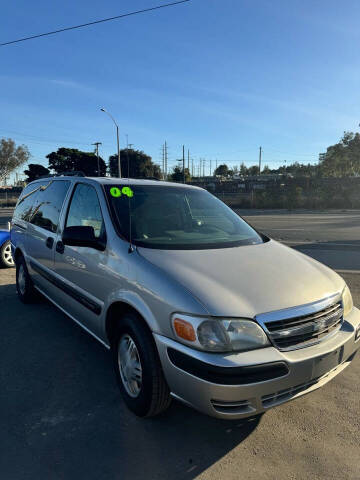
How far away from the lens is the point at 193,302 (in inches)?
82.0

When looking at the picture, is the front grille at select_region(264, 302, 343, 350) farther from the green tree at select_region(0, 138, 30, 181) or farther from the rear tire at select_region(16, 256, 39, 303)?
the green tree at select_region(0, 138, 30, 181)

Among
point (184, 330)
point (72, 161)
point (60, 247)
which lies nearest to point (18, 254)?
point (60, 247)

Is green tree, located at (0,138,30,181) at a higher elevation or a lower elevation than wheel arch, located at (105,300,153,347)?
higher

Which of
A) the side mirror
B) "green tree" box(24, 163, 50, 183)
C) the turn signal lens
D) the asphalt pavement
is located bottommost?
the asphalt pavement

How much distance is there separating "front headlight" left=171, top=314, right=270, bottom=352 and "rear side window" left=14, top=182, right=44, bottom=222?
3372 mm

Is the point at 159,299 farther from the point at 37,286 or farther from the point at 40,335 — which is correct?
the point at 37,286

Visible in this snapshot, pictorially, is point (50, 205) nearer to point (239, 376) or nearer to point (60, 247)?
point (60, 247)

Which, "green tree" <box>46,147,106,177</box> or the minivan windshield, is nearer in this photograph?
the minivan windshield

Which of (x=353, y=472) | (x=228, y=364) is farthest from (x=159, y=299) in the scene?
(x=353, y=472)

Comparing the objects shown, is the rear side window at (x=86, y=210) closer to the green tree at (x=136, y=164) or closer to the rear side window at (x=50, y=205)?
the rear side window at (x=50, y=205)

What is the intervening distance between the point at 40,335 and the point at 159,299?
2313mm

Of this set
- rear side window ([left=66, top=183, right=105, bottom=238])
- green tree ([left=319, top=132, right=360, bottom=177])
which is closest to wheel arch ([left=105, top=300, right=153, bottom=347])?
rear side window ([left=66, top=183, right=105, bottom=238])

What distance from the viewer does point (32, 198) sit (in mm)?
4844

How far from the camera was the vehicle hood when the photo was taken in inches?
83.7
